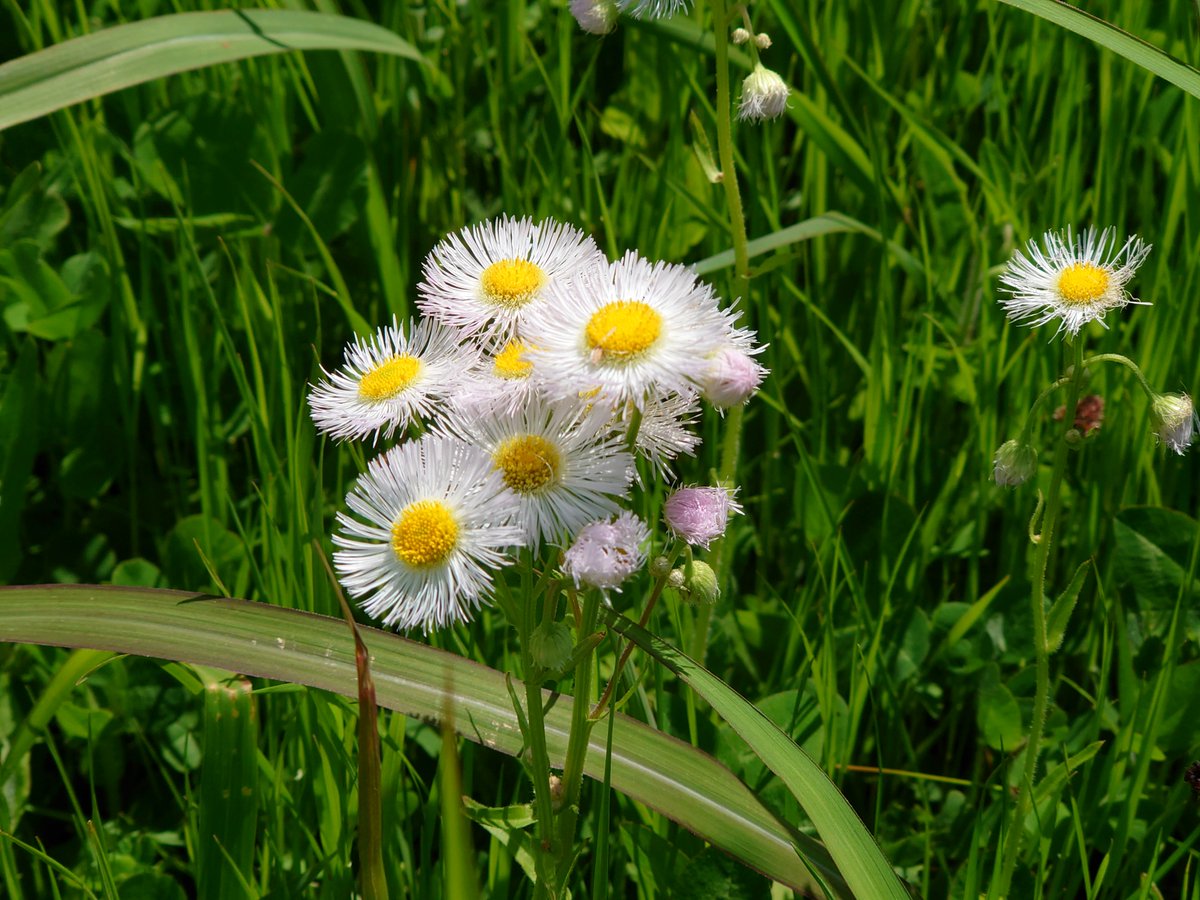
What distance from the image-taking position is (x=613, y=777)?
150cm

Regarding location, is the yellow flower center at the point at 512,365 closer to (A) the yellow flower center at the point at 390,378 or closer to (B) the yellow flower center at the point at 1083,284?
(A) the yellow flower center at the point at 390,378

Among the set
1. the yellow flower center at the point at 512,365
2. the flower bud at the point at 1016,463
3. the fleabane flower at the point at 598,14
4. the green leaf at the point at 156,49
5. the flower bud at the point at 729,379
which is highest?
the green leaf at the point at 156,49

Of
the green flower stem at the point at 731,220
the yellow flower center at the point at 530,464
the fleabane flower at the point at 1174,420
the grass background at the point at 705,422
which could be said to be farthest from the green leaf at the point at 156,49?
the fleabane flower at the point at 1174,420

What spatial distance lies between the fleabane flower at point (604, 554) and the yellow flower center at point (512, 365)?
0.69 ft

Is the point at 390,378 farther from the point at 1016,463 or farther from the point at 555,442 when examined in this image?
the point at 1016,463

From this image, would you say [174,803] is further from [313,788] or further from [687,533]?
[687,533]

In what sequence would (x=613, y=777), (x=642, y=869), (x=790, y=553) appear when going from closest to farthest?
(x=613, y=777)
(x=642, y=869)
(x=790, y=553)

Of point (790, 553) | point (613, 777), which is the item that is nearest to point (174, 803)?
point (613, 777)

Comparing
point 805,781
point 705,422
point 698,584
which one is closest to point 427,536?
point 698,584

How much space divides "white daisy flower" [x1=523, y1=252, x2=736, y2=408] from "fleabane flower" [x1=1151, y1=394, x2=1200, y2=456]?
2.65ft

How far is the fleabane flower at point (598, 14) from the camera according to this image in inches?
75.2

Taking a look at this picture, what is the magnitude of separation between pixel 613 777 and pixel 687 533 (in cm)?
39

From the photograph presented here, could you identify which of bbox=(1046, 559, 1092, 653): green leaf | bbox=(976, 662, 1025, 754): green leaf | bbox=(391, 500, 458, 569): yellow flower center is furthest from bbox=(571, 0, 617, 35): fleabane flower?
bbox=(976, 662, 1025, 754): green leaf

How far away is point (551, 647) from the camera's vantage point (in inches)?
49.3
